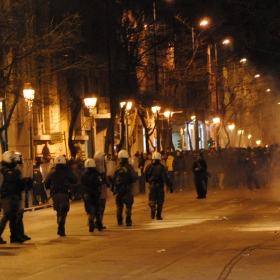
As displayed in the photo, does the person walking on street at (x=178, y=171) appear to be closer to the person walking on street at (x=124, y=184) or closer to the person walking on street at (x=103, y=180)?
the person walking on street at (x=103, y=180)

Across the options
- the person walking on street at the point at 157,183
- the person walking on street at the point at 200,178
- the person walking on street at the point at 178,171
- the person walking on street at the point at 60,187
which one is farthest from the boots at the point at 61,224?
the person walking on street at the point at 178,171

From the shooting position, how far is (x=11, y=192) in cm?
1575

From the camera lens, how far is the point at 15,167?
16.0 metres

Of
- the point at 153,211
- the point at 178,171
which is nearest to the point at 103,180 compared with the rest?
the point at 153,211

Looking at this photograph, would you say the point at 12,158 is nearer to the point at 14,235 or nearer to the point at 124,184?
the point at 14,235

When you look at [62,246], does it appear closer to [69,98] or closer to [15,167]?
[15,167]

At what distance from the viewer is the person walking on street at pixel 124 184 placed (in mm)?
19062

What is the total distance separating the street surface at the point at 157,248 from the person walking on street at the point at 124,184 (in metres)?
0.57

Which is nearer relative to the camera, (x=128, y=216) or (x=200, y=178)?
(x=128, y=216)

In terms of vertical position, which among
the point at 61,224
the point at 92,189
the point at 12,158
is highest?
the point at 12,158

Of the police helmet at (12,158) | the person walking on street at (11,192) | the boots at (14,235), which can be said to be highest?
the police helmet at (12,158)

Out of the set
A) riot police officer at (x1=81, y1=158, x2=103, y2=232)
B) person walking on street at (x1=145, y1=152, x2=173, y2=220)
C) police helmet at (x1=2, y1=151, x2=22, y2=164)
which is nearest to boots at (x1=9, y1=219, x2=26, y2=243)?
police helmet at (x1=2, y1=151, x2=22, y2=164)

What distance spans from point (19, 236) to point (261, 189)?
20.1 m

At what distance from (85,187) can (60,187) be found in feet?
3.57
